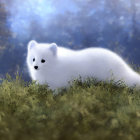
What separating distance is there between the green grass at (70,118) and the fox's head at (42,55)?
0.63m

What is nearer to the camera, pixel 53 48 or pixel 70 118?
pixel 70 118

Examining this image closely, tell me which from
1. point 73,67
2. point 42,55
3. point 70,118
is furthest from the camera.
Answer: point 73,67

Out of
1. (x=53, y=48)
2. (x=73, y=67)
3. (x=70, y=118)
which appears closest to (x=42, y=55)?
(x=53, y=48)

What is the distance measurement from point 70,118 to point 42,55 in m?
2.47

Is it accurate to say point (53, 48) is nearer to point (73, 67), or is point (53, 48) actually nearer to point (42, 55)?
point (42, 55)

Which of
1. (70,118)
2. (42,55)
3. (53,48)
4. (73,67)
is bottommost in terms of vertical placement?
(70,118)

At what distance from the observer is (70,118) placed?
3395mm

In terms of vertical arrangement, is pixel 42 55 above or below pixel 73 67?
above

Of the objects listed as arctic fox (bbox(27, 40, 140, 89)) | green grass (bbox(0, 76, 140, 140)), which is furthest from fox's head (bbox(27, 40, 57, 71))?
green grass (bbox(0, 76, 140, 140))

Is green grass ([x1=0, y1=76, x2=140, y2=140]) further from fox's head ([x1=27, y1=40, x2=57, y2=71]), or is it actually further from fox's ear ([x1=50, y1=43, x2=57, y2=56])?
fox's ear ([x1=50, y1=43, x2=57, y2=56])

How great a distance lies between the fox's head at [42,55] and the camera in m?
5.59

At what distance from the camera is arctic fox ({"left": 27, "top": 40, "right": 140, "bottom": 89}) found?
223 inches

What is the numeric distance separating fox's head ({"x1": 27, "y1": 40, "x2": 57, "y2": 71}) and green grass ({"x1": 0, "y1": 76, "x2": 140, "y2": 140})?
2.07 ft

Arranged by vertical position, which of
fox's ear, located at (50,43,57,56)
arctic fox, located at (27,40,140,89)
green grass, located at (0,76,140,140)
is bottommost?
green grass, located at (0,76,140,140)
